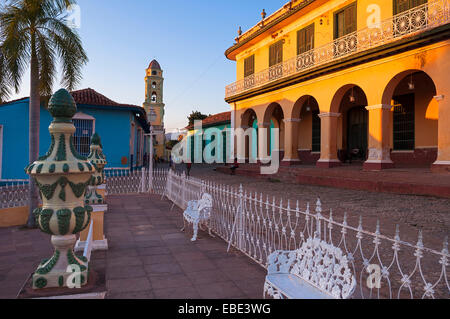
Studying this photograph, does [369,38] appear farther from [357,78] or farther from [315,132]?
[315,132]

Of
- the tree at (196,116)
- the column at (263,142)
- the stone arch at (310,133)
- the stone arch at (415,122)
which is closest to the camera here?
the stone arch at (415,122)

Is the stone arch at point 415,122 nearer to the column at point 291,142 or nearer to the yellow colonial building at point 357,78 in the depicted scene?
the yellow colonial building at point 357,78

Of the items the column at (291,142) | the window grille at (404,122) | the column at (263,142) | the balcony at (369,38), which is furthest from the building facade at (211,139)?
the window grille at (404,122)

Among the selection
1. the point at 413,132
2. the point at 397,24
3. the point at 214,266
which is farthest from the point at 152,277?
the point at 413,132

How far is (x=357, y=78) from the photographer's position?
12234 millimetres

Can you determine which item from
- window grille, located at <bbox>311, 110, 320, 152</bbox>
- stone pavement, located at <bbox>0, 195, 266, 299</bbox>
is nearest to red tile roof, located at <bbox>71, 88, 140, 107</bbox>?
stone pavement, located at <bbox>0, 195, 266, 299</bbox>

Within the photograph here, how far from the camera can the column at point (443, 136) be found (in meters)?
9.28

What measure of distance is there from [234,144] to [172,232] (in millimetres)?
14509

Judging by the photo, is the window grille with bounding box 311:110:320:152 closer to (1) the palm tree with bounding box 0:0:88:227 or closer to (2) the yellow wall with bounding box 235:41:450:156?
(2) the yellow wall with bounding box 235:41:450:156

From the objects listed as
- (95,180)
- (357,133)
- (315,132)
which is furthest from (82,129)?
(357,133)

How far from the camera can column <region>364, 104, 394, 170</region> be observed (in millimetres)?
11180

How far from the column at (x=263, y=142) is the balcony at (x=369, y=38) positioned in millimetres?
2427
